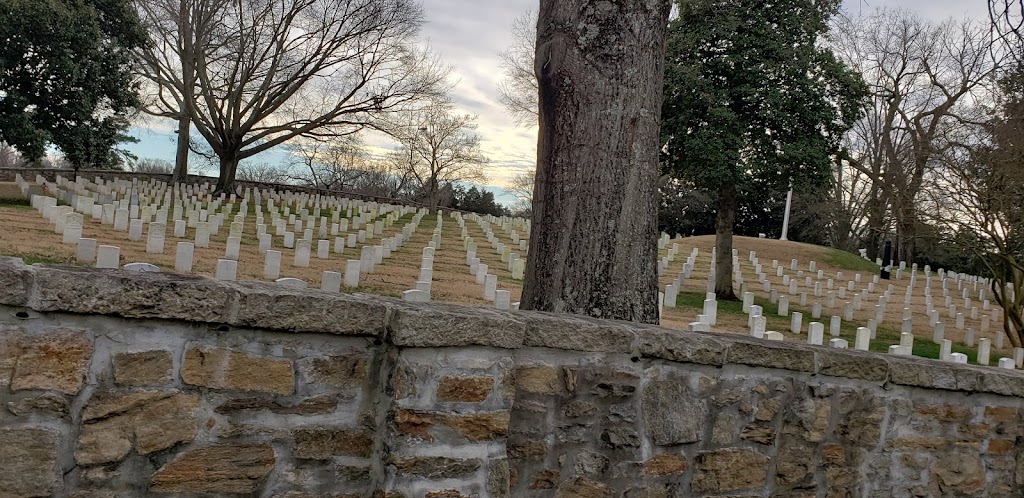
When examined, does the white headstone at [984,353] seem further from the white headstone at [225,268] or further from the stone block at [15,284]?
the stone block at [15,284]

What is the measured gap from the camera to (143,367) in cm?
241

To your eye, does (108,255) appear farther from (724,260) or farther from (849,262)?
(849,262)

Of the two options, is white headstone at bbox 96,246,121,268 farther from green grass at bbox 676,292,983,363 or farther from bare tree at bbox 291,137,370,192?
bare tree at bbox 291,137,370,192

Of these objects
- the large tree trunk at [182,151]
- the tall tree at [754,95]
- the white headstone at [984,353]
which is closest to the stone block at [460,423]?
the white headstone at [984,353]

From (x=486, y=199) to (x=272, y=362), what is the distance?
4926cm

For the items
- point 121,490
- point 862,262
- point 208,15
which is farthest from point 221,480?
point 862,262

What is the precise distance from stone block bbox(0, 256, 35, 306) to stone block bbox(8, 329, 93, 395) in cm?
11

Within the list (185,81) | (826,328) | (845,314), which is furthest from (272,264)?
(185,81)

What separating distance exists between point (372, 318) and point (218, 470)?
69 centimetres

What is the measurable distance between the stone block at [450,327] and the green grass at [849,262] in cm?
3142

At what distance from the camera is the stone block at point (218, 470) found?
8.11 ft

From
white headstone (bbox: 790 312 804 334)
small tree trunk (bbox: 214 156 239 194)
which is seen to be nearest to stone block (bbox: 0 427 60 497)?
white headstone (bbox: 790 312 804 334)

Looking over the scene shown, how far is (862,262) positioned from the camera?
109 ft

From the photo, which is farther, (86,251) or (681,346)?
(86,251)
